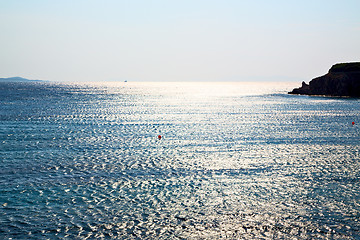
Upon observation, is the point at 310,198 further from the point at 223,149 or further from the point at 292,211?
the point at 223,149

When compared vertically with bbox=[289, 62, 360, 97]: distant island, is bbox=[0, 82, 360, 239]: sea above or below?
below

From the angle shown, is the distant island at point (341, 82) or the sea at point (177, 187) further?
the distant island at point (341, 82)

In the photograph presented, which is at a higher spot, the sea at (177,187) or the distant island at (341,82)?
the distant island at (341,82)

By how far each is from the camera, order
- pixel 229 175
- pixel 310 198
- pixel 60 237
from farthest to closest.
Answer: pixel 229 175 → pixel 310 198 → pixel 60 237

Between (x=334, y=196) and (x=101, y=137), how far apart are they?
39876 millimetres

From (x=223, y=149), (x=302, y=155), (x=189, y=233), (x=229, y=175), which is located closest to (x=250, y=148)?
(x=223, y=149)

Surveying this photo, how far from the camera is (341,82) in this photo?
179 metres

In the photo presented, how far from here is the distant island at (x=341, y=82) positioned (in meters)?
176

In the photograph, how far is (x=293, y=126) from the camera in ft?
245

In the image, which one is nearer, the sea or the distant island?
the sea

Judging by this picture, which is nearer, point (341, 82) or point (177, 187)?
point (177, 187)

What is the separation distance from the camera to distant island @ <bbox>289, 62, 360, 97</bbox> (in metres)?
176

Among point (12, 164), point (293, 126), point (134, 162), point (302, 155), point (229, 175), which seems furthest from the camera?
point (293, 126)

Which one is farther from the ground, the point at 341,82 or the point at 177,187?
the point at 341,82
